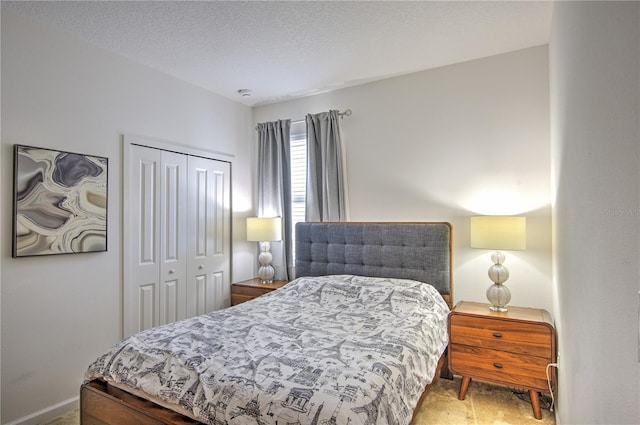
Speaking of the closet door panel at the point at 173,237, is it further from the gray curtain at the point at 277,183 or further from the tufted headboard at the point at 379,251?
the tufted headboard at the point at 379,251

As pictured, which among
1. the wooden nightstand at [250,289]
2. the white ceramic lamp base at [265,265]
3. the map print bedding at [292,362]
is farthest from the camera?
the white ceramic lamp base at [265,265]

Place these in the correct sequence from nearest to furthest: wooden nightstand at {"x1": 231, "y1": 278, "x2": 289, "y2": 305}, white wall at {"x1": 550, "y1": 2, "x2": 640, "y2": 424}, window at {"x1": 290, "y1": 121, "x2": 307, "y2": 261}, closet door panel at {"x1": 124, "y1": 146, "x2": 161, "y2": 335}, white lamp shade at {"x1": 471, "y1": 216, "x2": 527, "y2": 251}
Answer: white wall at {"x1": 550, "y1": 2, "x2": 640, "y2": 424} → white lamp shade at {"x1": 471, "y1": 216, "x2": 527, "y2": 251} → closet door panel at {"x1": 124, "y1": 146, "x2": 161, "y2": 335} → wooden nightstand at {"x1": 231, "y1": 278, "x2": 289, "y2": 305} → window at {"x1": 290, "y1": 121, "x2": 307, "y2": 261}

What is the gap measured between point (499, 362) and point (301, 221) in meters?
2.25

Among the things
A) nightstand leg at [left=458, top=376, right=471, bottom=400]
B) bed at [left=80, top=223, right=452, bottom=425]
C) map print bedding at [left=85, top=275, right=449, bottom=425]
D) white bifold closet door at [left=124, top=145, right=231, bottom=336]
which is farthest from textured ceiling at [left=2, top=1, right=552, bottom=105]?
nightstand leg at [left=458, top=376, right=471, bottom=400]

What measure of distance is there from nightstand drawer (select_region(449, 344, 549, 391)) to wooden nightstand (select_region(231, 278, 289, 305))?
1.83m

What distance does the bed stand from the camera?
1.42 meters

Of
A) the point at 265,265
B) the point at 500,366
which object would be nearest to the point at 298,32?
the point at 265,265

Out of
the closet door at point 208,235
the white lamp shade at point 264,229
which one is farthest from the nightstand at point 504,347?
the closet door at point 208,235

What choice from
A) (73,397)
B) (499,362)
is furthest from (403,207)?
(73,397)

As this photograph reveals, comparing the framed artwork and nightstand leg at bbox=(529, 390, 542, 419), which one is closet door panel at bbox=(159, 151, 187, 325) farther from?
nightstand leg at bbox=(529, 390, 542, 419)

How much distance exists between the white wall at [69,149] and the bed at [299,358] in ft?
2.77

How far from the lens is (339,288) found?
297cm

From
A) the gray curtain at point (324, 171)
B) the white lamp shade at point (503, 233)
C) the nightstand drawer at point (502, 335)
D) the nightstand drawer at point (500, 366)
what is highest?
the gray curtain at point (324, 171)

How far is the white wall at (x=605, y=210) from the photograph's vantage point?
0.67m
